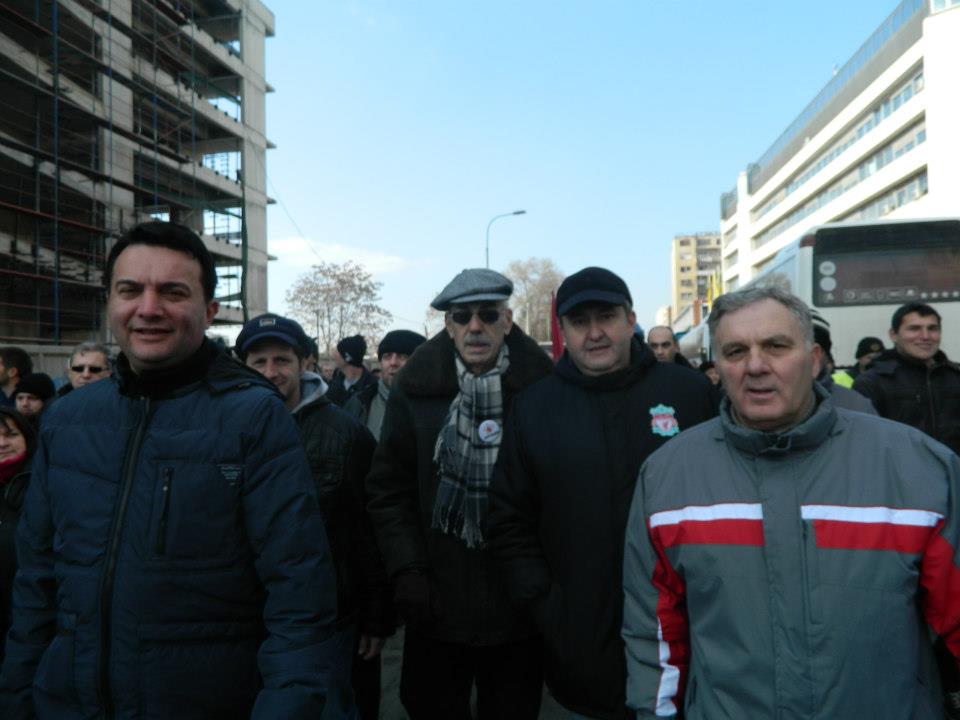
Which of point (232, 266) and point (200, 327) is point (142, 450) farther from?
point (232, 266)

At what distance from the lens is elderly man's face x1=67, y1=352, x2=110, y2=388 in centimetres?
470

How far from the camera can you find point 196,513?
1716mm

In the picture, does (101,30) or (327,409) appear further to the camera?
(101,30)

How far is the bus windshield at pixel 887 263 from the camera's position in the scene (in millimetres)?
10039

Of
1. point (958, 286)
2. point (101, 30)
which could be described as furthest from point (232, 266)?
point (958, 286)

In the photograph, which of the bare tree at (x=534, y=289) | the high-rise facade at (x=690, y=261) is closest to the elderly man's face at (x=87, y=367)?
the bare tree at (x=534, y=289)

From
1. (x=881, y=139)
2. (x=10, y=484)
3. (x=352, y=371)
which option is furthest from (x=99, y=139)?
(x=881, y=139)

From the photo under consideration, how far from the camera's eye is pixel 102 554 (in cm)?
172

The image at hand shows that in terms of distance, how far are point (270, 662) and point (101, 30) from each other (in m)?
31.1

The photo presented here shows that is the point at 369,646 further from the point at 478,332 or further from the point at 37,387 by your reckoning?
the point at 37,387

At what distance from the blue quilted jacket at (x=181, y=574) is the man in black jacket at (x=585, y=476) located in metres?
0.80

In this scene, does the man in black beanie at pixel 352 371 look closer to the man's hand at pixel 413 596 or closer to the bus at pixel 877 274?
the man's hand at pixel 413 596

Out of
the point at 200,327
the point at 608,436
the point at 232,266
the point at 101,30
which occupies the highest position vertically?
the point at 101,30

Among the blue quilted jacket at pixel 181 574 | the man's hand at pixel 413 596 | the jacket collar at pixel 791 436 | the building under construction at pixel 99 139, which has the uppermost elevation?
the building under construction at pixel 99 139
